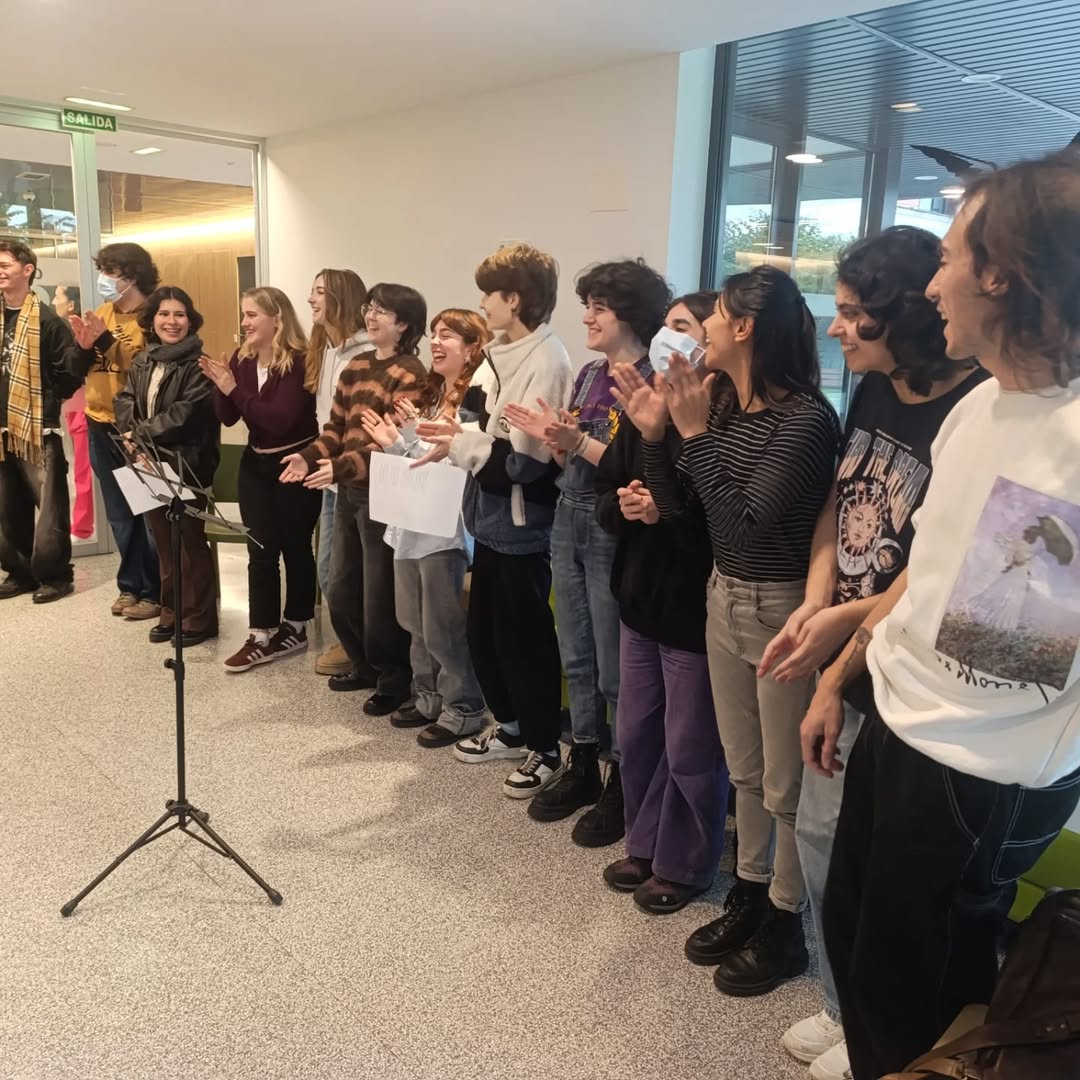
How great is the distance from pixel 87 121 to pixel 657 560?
4459 millimetres

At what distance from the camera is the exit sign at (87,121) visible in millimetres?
4805

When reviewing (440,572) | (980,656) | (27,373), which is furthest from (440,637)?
(27,373)

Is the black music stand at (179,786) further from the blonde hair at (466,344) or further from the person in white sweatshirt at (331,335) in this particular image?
the person in white sweatshirt at (331,335)

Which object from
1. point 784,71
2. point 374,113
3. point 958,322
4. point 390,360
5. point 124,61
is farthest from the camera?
point 374,113

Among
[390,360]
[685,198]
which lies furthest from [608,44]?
[390,360]

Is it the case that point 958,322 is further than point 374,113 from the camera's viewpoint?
No

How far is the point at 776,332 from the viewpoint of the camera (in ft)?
5.81

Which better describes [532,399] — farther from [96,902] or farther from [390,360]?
[96,902]

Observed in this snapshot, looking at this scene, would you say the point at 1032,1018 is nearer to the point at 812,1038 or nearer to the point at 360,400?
the point at 812,1038

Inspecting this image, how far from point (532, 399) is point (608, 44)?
168 cm

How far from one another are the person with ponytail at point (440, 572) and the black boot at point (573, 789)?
531mm

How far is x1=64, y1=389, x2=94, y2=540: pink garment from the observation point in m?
4.81

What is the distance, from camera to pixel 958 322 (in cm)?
119

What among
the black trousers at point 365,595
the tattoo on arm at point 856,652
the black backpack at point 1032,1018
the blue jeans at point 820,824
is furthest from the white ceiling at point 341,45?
the black backpack at point 1032,1018
